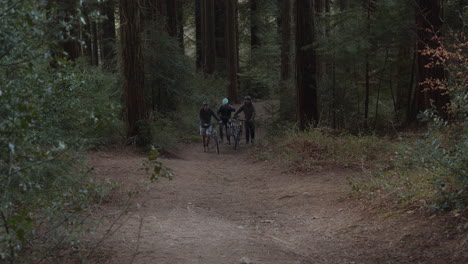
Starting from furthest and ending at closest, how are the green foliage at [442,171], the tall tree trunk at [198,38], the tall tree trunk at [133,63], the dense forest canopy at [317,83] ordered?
1. the tall tree trunk at [198,38]
2. the tall tree trunk at [133,63]
3. the dense forest canopy at [317,83]
4. the green foliage at [442,171]

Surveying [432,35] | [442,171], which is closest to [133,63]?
[432,35]

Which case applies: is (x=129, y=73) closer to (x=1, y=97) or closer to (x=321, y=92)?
(x=321, y=92)

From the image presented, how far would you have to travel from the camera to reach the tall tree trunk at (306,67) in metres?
15.5

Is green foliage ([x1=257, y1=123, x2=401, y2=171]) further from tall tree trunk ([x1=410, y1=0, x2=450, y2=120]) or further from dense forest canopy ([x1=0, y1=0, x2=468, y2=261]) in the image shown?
tall tree trunk ([x1=410, y1=0, x2=450, y2=120])

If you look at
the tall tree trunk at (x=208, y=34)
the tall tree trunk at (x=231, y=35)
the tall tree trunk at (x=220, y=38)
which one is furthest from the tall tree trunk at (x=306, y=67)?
the tall tree trunk at (x=220, y=38)

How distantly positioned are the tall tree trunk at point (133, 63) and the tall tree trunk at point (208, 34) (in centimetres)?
1740

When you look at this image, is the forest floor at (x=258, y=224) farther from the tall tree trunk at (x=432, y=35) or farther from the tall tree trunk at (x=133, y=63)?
the tall tree trunk at (x=432, y=35)

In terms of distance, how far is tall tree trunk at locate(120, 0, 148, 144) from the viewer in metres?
13.1

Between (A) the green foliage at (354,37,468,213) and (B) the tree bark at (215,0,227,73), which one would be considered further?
(B) the tree bark at (215,0,227,73)

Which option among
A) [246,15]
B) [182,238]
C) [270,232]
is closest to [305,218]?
[270,232]

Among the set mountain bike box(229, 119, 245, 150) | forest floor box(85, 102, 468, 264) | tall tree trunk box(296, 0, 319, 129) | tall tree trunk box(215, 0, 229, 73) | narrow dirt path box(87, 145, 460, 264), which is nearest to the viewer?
forest floor box(85, 102, 468, 264)

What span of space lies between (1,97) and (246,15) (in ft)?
119

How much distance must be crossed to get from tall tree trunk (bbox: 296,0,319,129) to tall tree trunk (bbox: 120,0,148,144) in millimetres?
5486

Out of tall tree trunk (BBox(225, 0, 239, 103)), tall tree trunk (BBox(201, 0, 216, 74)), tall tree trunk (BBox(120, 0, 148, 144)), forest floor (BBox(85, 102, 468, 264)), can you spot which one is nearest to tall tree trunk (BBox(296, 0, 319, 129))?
forest floor (BBox(85, 102, 468, 264))
